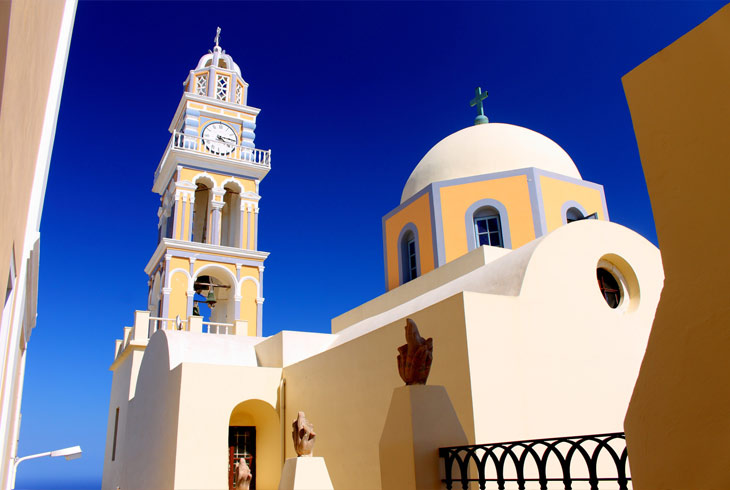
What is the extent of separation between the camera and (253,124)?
21.6 metres

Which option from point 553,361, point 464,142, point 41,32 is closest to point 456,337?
point 553,361

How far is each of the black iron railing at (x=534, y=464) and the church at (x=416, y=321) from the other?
0.37 m

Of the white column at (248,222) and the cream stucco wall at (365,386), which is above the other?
the white column at (248,222)

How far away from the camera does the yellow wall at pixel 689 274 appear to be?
8.05 ft

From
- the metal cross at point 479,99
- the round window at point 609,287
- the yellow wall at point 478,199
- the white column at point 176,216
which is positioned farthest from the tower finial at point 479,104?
the white column at point 176,216

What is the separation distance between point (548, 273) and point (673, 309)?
515cm

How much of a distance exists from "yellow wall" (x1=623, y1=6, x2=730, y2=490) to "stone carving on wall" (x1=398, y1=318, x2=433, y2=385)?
2.28 m

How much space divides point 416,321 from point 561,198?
18.4 ft

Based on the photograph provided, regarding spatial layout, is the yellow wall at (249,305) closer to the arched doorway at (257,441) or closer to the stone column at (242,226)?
the stone column at (242,226)

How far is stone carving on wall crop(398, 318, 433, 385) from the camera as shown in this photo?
16.3ft

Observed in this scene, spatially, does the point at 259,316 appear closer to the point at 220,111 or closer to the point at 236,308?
the point at 236,308

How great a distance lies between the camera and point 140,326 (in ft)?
51.2

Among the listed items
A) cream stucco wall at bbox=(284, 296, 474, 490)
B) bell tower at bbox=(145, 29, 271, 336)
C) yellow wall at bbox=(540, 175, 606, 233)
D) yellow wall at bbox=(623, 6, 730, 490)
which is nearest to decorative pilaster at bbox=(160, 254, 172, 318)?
bell tower at bbox=(145, 29, 271, 336)

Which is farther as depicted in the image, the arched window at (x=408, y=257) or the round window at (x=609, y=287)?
the arched window at (x=408, y=257)
